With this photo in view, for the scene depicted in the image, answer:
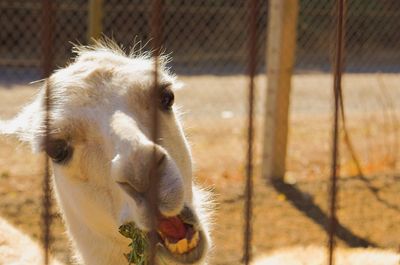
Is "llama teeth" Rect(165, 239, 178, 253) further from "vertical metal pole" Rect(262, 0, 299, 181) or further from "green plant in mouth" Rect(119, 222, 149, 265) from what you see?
"vertical metal pole" Rect(262, 0, 299, 181)

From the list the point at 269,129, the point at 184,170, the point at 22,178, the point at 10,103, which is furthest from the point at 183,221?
the point at 10,103

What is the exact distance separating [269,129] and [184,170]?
15.5 ft

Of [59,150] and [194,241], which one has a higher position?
[59,150]

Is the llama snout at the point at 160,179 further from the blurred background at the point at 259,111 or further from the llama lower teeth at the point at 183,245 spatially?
the blurred background at the point at 259,111

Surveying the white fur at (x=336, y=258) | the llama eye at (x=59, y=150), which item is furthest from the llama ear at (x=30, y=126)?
the white fur at (x=336, y=258)

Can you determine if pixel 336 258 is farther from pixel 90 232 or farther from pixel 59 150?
pixel 59 150

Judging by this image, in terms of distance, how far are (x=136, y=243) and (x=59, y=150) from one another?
49cm

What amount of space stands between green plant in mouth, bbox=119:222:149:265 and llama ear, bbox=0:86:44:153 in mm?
562

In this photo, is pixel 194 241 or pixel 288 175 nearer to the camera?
pixel 194 241

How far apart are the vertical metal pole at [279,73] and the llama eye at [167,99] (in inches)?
179

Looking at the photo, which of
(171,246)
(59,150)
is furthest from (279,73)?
(171,246)

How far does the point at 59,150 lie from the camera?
3.16m

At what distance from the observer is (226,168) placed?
9.12 metres

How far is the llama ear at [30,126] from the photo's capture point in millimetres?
3340
